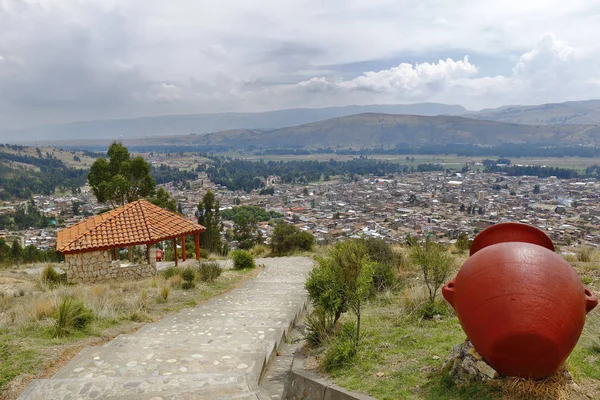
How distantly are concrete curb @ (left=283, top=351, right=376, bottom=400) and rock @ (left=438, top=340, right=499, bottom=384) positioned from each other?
3.00 feet

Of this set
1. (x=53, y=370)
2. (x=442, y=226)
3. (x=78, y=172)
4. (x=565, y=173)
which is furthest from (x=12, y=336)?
(x=78, y=172)

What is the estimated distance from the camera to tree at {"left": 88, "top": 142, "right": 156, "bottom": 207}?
20.9 meters

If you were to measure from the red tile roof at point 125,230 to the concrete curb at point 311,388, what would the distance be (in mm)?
10049

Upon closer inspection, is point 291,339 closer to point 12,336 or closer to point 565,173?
point 12,336

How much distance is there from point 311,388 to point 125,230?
37.7 ft

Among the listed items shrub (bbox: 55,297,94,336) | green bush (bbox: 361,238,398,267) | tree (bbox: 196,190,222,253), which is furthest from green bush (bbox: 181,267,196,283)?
tree (bbox: 196,190,222,253)

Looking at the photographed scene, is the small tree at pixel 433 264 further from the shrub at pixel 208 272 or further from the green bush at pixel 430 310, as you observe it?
the shrub at pixel 208 272

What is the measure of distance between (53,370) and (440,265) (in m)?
6.59

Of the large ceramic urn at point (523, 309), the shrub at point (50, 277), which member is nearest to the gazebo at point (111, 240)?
the shrub at point (50, 277)

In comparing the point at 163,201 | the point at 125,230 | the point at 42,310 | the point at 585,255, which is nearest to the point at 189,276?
the point at 125,230

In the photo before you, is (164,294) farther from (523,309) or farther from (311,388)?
(523,309)

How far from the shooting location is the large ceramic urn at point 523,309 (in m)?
3.89

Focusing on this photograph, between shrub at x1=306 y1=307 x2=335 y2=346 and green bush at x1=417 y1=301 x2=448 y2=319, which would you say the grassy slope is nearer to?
green bush at x1=417 y1=301 x2=448 y2=319

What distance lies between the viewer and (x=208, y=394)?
4906mm
